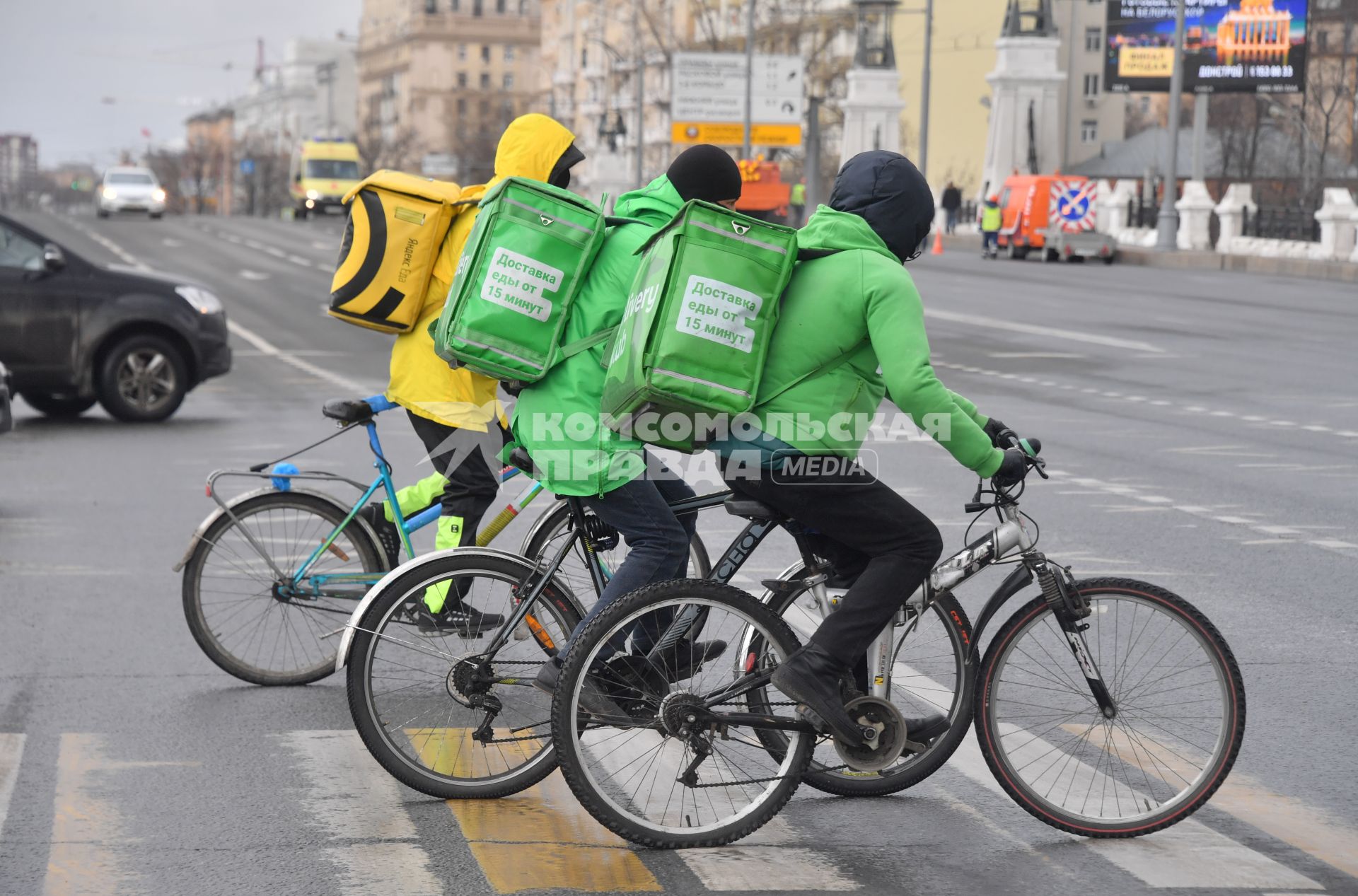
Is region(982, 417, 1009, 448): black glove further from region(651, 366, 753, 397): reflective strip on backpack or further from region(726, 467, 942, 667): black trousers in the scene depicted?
region(651, 366, 753, 397): reflective strip on backpack

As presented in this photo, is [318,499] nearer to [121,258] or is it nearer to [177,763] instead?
[177,763]

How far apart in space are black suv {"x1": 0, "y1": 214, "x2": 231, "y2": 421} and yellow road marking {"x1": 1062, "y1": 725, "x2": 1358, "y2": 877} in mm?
11266

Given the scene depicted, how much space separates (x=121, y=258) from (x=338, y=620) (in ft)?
109

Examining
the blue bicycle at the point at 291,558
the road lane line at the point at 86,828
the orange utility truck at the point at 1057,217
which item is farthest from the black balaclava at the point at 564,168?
the orange utility truck at the point at 1057,217

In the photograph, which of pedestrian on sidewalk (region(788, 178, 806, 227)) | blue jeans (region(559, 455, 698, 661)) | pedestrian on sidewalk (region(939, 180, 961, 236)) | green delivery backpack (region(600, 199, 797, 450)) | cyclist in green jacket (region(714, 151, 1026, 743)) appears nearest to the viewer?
green delivery backpack (region(600, 199, 797, 450))

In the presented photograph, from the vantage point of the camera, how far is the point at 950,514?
34.1ft

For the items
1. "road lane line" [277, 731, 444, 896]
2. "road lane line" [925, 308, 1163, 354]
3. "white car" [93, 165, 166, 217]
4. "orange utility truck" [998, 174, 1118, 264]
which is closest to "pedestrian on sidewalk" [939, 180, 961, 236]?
"orange utility truck" [998, 174, 1118, 264]

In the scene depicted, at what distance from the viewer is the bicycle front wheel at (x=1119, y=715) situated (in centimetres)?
486

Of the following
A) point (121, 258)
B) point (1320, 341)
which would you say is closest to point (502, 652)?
point (1320, 341)

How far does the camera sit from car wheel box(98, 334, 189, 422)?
14789 millimetres

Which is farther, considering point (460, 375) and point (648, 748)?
point (460, 375)

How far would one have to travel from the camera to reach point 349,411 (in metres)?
6.15

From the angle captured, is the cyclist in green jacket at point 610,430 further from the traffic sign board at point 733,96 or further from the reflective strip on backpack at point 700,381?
the traffic sign board at point 733,96

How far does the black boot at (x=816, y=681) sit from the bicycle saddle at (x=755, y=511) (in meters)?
0.34
